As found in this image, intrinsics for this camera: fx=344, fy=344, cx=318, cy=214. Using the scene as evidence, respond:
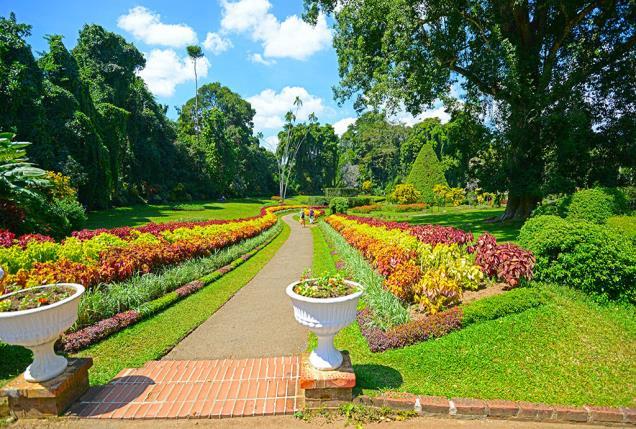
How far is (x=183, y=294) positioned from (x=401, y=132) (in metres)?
56.9

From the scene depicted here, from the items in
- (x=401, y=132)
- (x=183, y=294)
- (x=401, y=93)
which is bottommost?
(x=183, y=294)

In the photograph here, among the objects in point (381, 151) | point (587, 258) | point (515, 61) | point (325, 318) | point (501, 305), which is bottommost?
point (501, 305)

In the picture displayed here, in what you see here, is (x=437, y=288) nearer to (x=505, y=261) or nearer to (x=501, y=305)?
(x=501, y=305)

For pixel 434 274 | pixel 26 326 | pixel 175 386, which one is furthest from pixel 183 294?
pixel 434 274

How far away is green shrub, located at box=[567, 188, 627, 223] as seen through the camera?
9201mm

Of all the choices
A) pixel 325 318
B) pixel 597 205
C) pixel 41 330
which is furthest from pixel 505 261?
pixel 41 330

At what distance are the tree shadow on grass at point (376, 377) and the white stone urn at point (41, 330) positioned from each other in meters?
3.04

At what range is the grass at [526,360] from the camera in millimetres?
3703

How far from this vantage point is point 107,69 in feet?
102

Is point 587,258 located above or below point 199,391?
above

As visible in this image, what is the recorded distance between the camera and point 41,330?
3215 millimetres

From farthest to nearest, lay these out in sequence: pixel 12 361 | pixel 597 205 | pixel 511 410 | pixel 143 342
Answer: pixel 597 205, pixel 143 342, pixel 12 361, pixel 511 410

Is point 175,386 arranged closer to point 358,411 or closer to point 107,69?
point 358,411

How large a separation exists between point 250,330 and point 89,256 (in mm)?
3800
